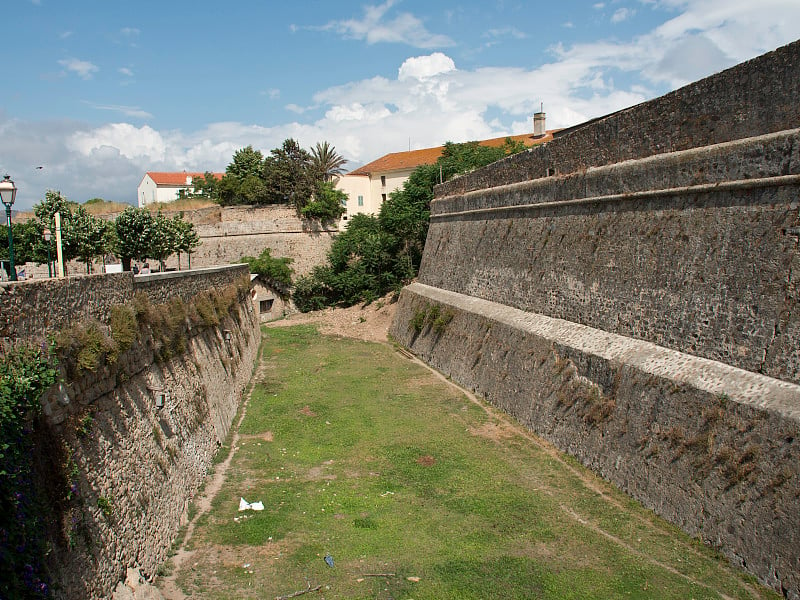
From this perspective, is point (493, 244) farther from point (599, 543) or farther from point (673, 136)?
point (599, 543)

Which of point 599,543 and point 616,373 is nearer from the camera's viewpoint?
point 599,543

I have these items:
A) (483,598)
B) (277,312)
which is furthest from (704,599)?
(277,312)

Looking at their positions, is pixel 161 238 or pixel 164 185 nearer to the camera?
pixel 161 238

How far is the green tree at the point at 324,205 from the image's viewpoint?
3222cm

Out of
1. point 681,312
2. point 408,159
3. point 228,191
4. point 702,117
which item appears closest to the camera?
point 681,312

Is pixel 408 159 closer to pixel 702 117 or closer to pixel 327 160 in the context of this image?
pixel 327 160

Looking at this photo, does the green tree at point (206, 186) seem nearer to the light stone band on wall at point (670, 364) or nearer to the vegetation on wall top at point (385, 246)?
the vegetation on wall top at point (385, 246)

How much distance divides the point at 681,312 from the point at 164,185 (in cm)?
5938

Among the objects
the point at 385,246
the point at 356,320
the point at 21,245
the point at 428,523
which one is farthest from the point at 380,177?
the point at 428,523

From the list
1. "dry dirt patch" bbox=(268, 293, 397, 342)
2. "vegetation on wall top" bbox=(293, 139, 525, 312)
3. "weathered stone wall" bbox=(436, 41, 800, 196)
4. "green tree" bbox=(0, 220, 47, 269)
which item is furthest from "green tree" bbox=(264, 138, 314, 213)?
"weathered stone wall" bbox=(436, 41, 800, 196)

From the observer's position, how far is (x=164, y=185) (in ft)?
197

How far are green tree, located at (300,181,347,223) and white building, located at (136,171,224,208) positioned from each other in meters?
30.2

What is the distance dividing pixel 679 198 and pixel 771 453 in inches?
168

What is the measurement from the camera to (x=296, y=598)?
21.6ft
